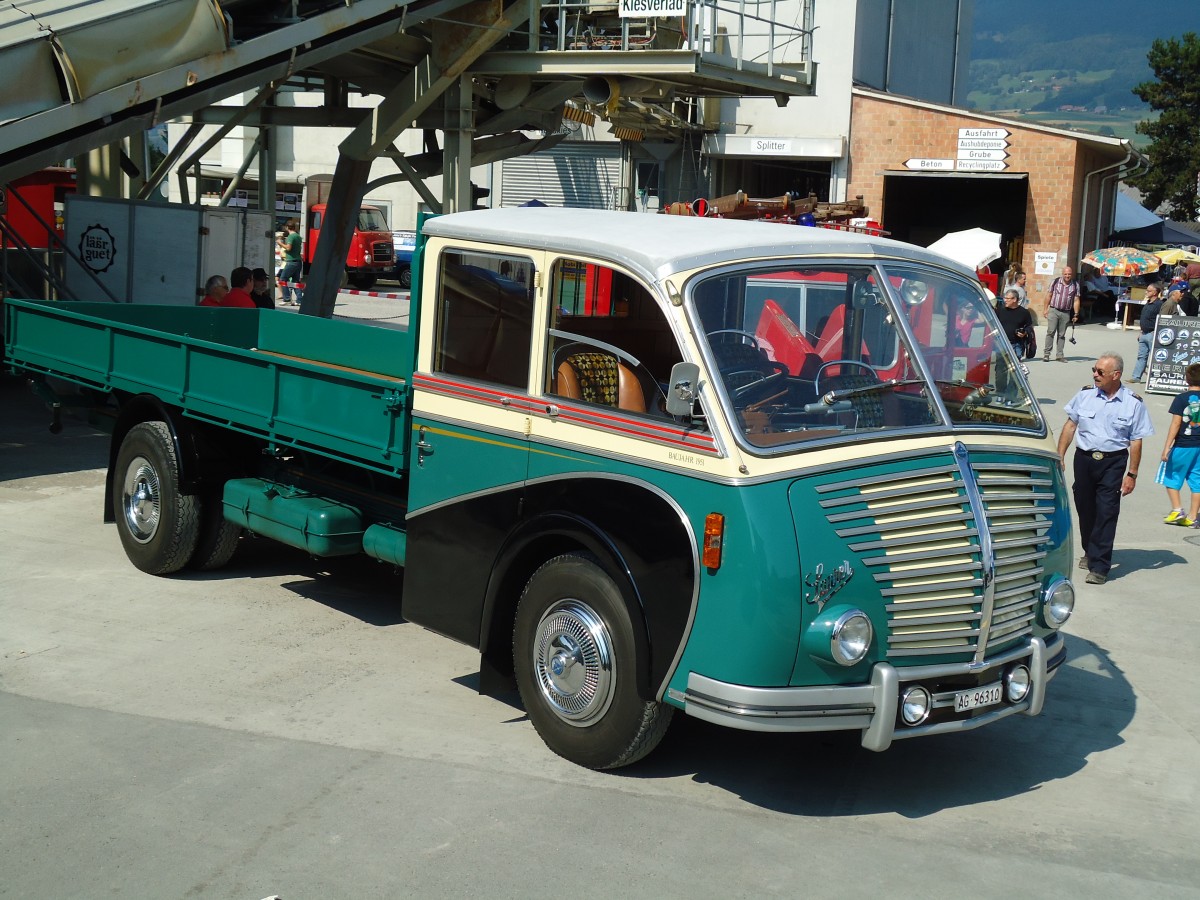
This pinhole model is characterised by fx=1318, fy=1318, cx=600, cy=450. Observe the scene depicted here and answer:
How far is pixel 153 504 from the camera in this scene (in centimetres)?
856

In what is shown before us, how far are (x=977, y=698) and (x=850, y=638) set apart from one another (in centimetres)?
81

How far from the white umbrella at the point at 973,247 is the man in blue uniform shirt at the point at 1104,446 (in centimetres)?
868

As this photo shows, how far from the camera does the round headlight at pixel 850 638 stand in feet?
16.6

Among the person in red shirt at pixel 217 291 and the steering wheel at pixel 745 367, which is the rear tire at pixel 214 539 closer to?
the steering wheel at pixel 745 367

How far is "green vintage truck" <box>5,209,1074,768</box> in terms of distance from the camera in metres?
5.17

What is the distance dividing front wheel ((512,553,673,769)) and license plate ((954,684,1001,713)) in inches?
47.5

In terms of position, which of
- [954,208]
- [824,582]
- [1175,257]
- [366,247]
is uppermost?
[954,208]

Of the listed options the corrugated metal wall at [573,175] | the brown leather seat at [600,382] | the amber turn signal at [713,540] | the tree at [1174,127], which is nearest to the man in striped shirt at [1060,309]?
the corrugated metal wall at [573,175]

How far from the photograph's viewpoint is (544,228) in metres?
6.19

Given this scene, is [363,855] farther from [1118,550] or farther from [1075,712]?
[1118,550]

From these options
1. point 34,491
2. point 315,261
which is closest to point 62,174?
point 315,261

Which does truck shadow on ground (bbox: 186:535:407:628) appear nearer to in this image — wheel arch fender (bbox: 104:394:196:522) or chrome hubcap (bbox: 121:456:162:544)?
chrome hubcap (bbox: 121:456:162:544)

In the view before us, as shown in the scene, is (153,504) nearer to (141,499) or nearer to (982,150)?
(141,499)

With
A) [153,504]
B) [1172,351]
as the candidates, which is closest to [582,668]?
[153,504]
